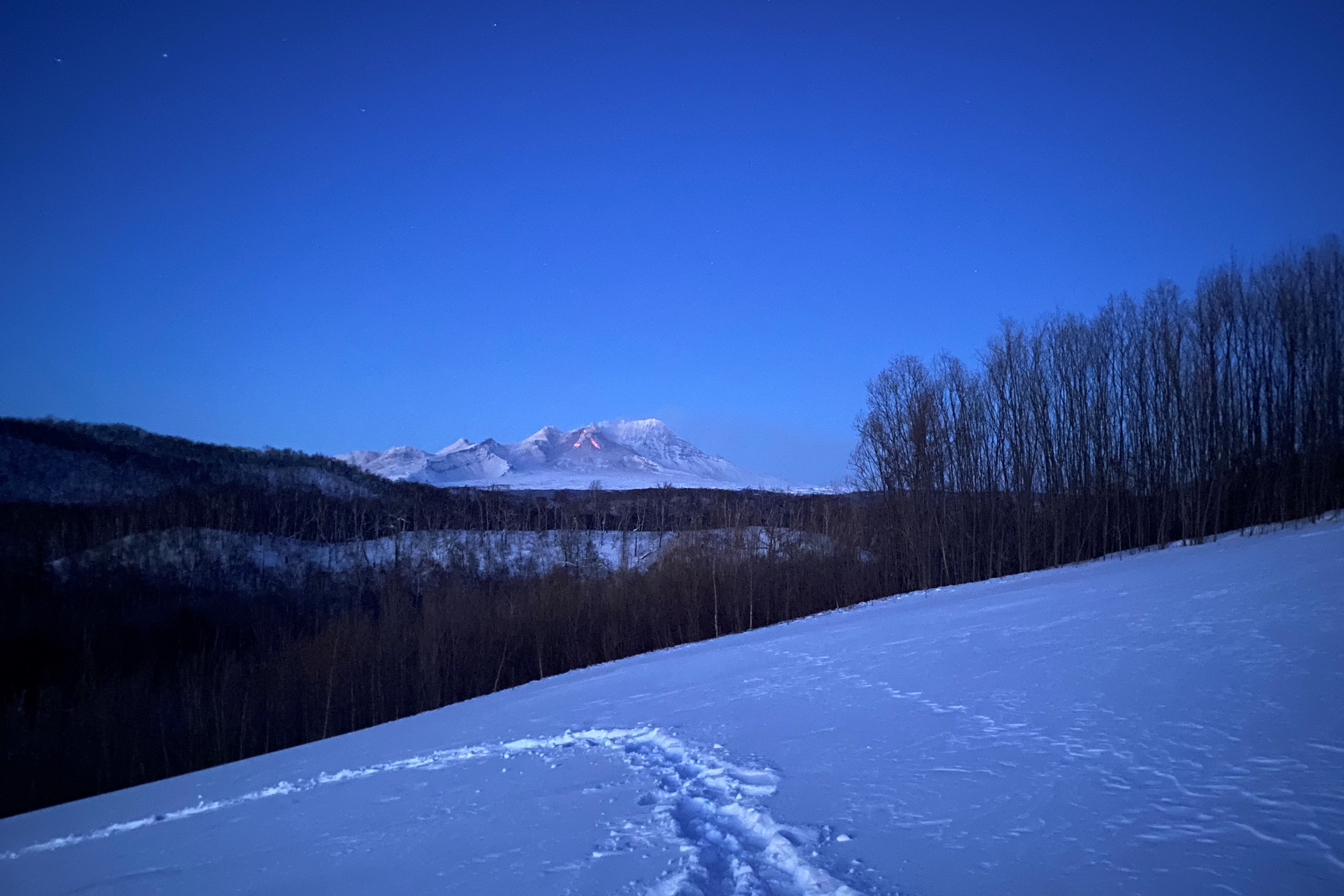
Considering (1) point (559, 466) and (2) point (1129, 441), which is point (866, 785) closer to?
(2) point (1129, 441)

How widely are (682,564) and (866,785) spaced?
607 inches

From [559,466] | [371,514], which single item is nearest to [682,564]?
[371,514]

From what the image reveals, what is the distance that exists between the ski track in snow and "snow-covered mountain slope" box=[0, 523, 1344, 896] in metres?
0.02

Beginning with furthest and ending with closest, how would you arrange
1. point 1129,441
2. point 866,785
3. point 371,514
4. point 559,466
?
point 559,466 → point 371,514 → point 1129,441 → point 866,785

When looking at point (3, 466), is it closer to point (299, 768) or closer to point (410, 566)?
point (410, 566)

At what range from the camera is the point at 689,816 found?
3.59 metres

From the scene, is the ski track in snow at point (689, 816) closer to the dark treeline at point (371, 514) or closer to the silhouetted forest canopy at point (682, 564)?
the silhouetted forest canopy at point (682, 564)

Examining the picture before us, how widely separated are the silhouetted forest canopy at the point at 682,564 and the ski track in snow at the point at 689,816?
27.8ft

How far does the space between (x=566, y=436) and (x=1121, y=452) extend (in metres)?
74.6

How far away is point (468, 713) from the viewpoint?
839 cm

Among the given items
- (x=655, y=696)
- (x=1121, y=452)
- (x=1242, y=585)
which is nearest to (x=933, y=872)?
(x=655, y=696)

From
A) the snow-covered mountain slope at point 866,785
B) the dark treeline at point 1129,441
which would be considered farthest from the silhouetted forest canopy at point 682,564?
the snow-covered mountain slope at point 866,785

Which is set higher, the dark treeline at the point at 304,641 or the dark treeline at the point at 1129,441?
the dark treeline at the point at 1129,441

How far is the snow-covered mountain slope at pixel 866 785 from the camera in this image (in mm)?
2643
